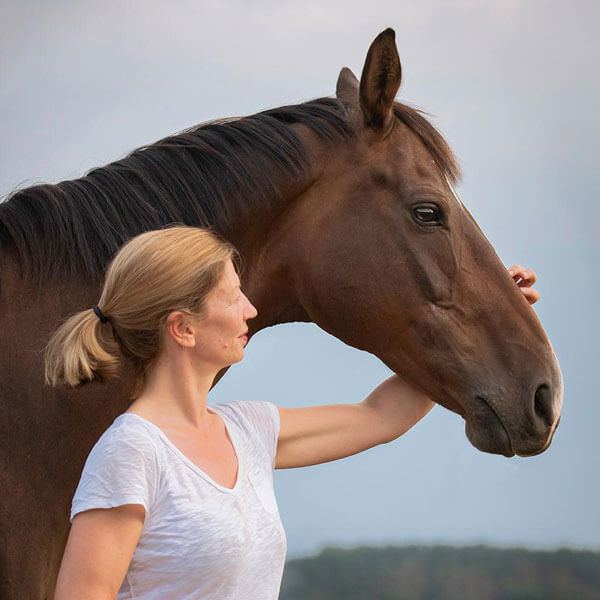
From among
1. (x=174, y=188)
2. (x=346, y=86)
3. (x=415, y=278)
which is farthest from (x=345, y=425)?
(x=346, y=86)

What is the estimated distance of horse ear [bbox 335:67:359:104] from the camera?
1992 millimetres

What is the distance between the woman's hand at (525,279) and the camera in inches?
70.7

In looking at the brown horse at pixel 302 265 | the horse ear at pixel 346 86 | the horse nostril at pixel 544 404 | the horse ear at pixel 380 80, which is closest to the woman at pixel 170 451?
the brown horse at pixel 302 265

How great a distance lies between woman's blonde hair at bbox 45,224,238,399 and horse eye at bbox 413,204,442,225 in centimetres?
69

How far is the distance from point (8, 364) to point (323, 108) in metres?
0.88

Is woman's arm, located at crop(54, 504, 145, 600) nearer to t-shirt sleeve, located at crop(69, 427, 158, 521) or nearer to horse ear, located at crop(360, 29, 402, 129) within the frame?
t-shirt sleeve, located at crop(69, 427, 158, 521)

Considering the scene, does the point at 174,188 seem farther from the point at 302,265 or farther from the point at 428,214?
the point at 428,214

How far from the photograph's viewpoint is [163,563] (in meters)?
1.04

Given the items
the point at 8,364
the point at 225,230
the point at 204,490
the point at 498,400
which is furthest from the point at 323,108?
the point at 204,490

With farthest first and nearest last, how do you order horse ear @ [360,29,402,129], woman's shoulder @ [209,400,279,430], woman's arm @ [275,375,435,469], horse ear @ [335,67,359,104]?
horse ear @ [335,67,359,104], horse ear @ [360,29,402,129], woman's arm @ [275,375,435,469], woman's shoulder @ [209,400,279,430]

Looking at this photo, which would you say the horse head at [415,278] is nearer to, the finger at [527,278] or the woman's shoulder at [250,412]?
the finger at [527,278]

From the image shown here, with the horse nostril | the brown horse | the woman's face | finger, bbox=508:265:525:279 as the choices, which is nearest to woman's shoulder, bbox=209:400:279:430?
the woman's face

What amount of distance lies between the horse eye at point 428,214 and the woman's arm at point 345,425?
355mm

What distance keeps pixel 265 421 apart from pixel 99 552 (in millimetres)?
409
